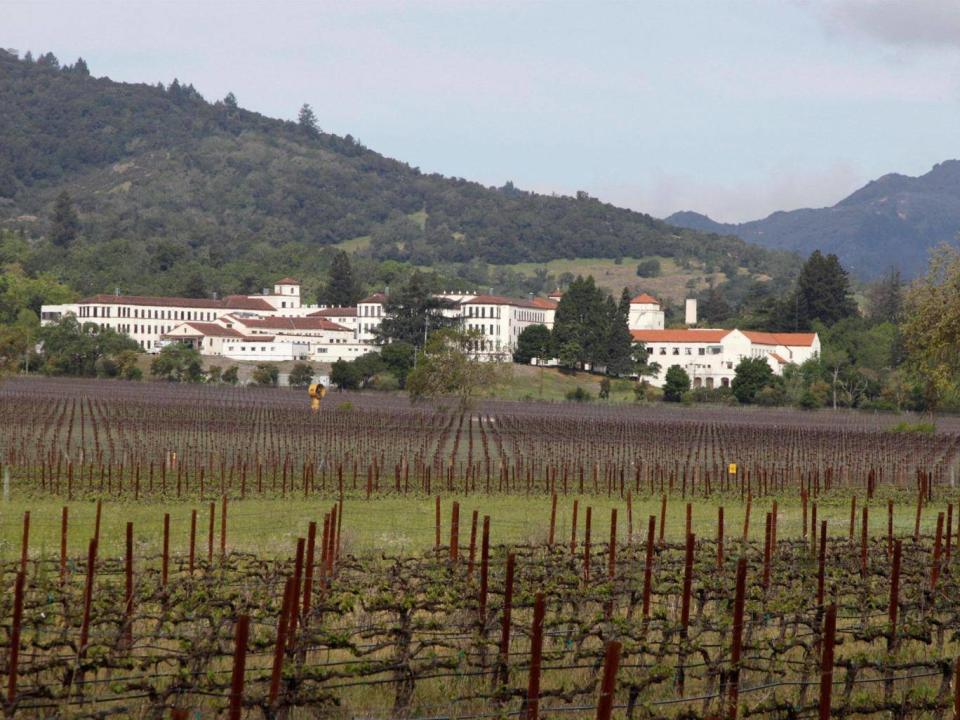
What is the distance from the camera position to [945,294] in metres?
27.6

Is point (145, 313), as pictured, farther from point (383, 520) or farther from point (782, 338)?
Result: point (383, 520)

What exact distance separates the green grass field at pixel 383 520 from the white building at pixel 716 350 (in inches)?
3663

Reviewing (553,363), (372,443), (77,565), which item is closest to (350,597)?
(77,565)

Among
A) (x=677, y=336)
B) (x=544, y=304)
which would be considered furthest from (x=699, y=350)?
(x=544, y=304)

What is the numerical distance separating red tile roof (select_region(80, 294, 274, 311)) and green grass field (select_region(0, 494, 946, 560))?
127 meters

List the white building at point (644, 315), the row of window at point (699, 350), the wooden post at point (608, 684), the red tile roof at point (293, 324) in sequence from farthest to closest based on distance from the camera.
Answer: the white building at point (644, 315)
the red tile roof at point (293, 324)
the row of window at point (699, 350)
the wooden post at point (608, 684)

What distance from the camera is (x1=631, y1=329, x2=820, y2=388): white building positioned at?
425ft

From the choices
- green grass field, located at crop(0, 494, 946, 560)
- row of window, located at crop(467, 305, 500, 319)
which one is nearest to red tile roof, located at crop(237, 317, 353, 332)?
row of window, located at crop(467, 305, 500, 319)

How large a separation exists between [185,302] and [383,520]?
137810 millimetres

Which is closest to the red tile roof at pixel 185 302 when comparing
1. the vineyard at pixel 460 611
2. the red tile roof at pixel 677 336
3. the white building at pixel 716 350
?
the red tile roof at pixel 677 336

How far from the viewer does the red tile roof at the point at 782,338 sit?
427ft

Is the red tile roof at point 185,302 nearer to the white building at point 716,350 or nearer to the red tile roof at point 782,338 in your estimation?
the white building at point 716,350

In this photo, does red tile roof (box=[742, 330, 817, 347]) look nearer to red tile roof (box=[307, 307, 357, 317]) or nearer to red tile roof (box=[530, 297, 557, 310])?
red tile roof (box=[530, 297, 557, 310])

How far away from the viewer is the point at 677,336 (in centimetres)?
13612
